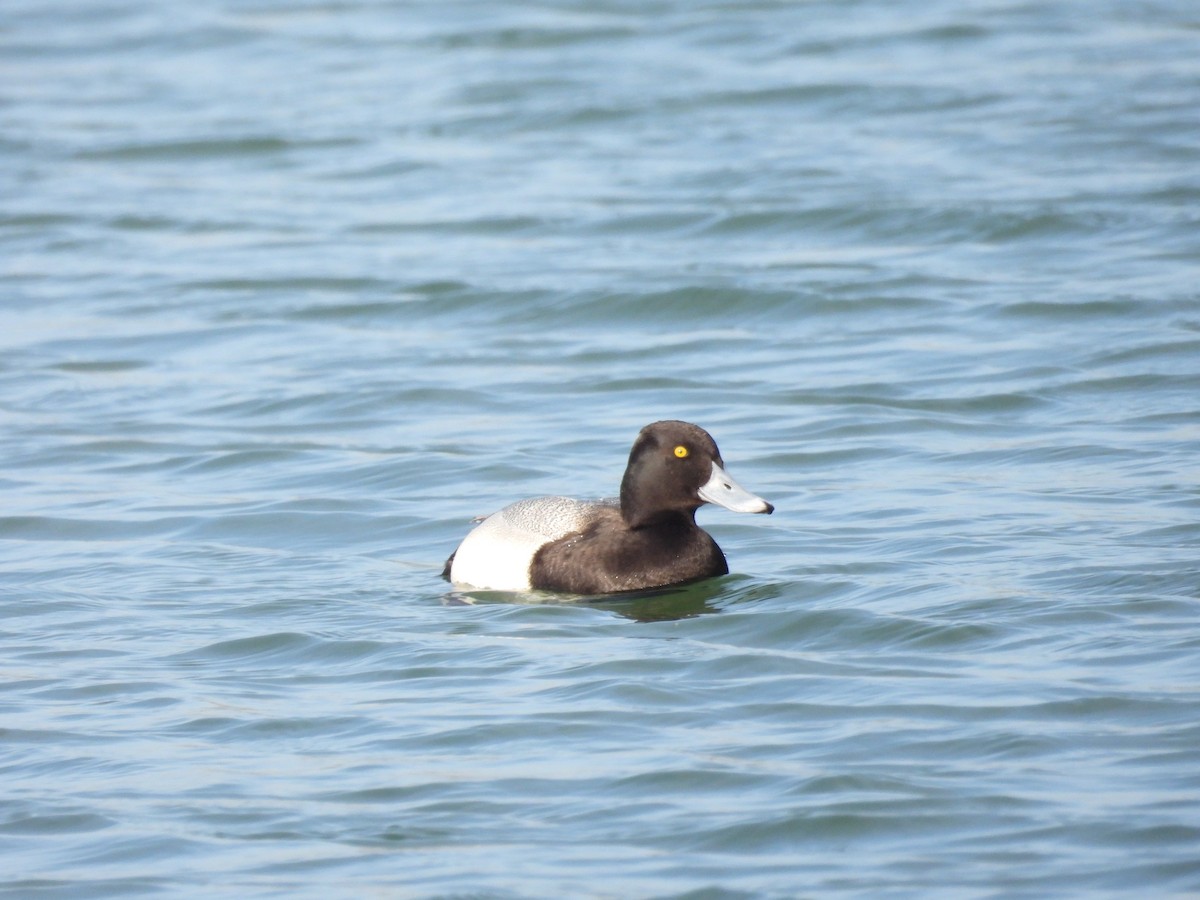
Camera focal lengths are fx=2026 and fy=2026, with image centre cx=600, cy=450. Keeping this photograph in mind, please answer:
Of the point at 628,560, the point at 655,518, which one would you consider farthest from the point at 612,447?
the point at 628,560

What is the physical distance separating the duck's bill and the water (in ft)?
1.44

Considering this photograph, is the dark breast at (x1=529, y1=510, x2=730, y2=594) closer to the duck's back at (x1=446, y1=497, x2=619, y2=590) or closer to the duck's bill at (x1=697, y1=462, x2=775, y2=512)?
the duck's back at (x1=446, y1=497, x2=619, y2=590)

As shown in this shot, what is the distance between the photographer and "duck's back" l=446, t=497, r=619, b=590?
9.22m

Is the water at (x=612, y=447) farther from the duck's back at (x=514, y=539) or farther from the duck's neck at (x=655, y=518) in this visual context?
the duck's neck at (x=655, y=518)

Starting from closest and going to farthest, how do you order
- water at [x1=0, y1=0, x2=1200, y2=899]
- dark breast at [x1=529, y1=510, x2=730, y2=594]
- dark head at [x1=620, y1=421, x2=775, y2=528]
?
water at [x1=0, y1=0, x2=1200, y2=899], dark breast at [x1=529, y1=510, x2=730, y2=594], dark head at [x1=620, y1=421, x2=775, y2=528]

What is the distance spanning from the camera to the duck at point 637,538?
915 cm

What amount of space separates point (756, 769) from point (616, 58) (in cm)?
1859

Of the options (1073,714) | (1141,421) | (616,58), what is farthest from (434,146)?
(1073,714)

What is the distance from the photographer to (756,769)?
674 cm

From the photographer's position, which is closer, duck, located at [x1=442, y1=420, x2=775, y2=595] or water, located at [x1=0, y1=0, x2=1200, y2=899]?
water, located at [x1=0, y1=0, x2=1200, y2=899]

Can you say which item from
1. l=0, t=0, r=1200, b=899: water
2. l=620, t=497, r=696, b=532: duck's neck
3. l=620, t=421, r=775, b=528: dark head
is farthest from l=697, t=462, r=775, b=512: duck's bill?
l=0, t=0, r=1200, b=899: water

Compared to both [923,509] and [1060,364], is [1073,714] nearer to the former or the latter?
[923,509]

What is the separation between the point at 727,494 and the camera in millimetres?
9258

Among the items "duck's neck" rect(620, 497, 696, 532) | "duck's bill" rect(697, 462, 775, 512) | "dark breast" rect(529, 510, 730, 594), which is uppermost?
"duck's bill" rect(697, 462, 775, 512)
